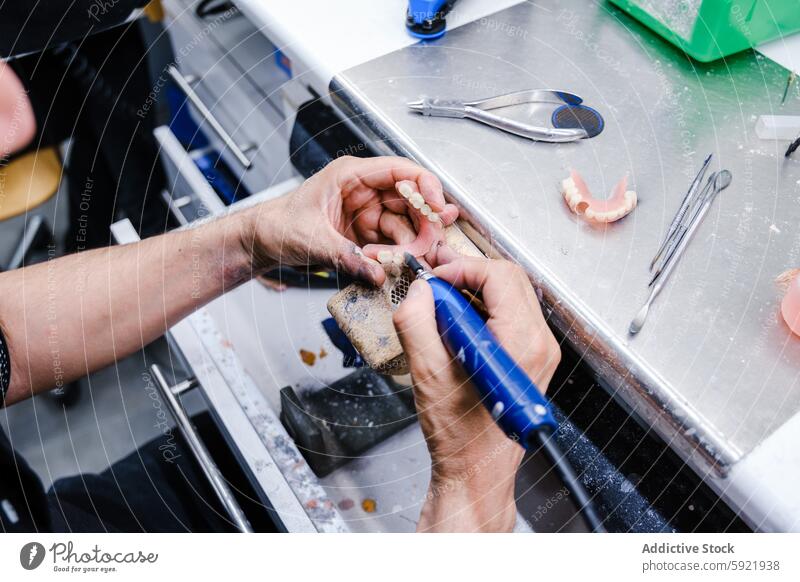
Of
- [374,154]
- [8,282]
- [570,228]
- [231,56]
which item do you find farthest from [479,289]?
[231,56]

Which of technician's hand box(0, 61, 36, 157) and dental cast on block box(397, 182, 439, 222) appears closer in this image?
dental cast on block box(397, 182, 439, 222)

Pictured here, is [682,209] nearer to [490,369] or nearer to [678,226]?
[678,226]

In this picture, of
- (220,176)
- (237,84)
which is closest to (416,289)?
(220,176)

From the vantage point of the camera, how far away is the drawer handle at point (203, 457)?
566 millimetres

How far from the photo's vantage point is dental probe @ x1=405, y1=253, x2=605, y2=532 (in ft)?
1.32

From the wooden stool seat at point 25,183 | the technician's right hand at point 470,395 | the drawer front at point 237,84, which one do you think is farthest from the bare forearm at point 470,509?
the wooden stool seat at point 25,183

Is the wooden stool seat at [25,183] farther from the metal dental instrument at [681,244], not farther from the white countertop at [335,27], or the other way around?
the metal dental instrument at [681,244]

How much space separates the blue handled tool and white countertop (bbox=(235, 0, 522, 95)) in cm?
1

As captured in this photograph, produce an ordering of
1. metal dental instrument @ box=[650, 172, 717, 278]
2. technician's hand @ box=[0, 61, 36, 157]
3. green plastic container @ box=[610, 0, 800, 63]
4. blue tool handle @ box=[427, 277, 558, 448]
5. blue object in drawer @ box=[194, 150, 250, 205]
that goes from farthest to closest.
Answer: blue object in drawer @ box=[194, 150, 250, 205] < technician's hand @ box=[0, 61, 36, 157] < green plastic container @ box=[610, 0, 800, 63] < metal dental instrument @ box=[650, 172, 717, 278] < blue tool handle @ box=[427, 277, 558, 448]

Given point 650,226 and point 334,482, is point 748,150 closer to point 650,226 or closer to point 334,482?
point 650,226

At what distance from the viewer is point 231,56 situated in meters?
1.18

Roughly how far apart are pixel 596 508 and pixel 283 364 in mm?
338
